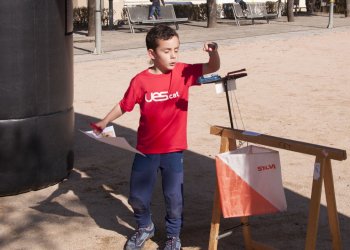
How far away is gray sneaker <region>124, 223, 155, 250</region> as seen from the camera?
15.2 feet

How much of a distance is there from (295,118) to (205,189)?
317cm

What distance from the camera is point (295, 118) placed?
886 centimetres

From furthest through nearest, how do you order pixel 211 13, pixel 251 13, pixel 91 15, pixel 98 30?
pixel 251 13 < pixel 211 13 < pixel 91 15 < pixel 98 30

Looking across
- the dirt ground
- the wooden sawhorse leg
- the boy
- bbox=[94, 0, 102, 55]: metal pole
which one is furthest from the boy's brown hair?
bbox=[94, 0, 102, 55]: metal pole

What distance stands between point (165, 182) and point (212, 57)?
0.84 m

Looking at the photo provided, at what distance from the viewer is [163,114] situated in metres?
4.40

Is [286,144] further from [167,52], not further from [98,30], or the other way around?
[98,30]

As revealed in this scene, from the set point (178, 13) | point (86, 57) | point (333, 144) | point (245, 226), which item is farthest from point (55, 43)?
point (178, 13)

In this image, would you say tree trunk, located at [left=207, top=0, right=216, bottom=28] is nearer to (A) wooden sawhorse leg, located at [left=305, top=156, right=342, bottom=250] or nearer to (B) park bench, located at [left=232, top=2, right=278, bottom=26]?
(B) park bench, located at [left=232, top=2, right=278, bottom=26]

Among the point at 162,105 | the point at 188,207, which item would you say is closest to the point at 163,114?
the point at 162,105

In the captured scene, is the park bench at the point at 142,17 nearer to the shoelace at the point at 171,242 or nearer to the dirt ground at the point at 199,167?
the dirt ground at the point at 199,167

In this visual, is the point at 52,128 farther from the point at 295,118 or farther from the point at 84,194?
the point at 295,118

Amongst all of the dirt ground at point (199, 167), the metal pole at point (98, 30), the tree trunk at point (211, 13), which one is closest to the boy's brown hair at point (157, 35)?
the dirt ground at point (199, 167)

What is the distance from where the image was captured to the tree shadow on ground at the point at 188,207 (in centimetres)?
487
